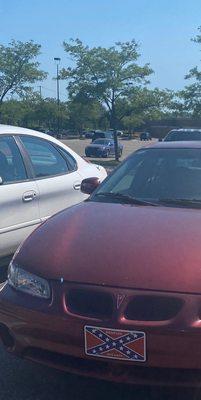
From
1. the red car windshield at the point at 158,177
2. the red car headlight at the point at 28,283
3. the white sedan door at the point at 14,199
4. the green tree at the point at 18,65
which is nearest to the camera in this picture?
the red car headlight at the point at 28,283

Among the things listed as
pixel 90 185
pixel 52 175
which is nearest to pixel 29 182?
pixel 52 175

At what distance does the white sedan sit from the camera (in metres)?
5.87

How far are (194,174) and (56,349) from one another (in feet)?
6.44

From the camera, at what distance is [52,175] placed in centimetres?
655

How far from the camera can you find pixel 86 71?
108 feet

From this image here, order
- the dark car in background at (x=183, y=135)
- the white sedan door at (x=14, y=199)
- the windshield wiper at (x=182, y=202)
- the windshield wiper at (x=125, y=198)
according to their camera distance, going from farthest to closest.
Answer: the dark car in background at (x=183, y=135) < the white sedan door at (x=14, y=199) < the windshield wiper at (x=125, y=198) < the windshield wiper at (x=182, y=202)

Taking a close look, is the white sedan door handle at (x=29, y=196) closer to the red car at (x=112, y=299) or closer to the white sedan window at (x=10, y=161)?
the white sedan window at (x=10, y=161)

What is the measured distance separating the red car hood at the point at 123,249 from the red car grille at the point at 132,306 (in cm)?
6

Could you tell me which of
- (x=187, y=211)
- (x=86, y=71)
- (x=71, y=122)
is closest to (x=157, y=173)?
(x=187, y=211)

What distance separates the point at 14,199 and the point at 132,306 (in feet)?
9.27

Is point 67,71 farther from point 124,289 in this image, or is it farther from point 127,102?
point 124,289

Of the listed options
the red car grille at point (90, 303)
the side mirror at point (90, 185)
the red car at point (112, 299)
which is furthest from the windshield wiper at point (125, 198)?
the red car grille at point (90, 303)

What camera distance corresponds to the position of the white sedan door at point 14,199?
229 inches

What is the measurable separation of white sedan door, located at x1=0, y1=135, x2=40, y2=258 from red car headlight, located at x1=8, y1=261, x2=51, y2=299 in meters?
2.01
